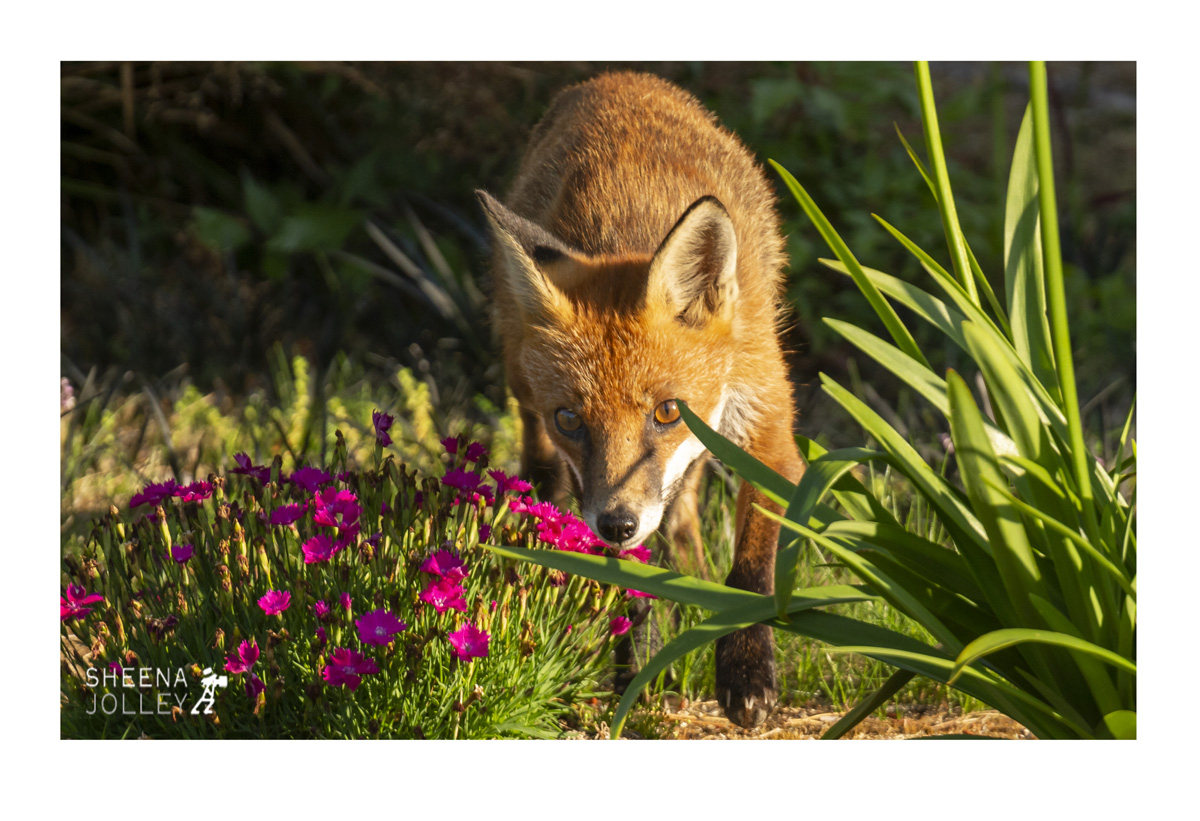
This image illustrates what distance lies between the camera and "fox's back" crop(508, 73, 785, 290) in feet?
10.0

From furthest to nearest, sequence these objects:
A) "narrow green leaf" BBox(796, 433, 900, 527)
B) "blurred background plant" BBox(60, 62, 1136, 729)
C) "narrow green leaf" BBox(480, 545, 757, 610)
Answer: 1. "blurred background plant" BBox(60, 62, 1136, 729)
2. "narrow green leaf" BBox(796, 433, 900, 527)
3. "narrow green leaf" BBox(480, 545, 757, 610)

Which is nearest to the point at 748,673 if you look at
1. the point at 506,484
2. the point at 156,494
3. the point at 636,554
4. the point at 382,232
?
the point at 636,554

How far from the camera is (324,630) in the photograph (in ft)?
7.28

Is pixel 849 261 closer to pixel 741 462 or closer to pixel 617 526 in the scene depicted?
pixel 741 462

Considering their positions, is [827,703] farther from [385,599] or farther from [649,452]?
[385,599]

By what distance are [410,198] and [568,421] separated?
3160mm

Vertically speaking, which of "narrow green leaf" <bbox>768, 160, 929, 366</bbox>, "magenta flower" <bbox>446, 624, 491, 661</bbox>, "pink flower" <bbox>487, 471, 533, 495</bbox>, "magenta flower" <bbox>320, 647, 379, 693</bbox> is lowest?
"magenta flower" <bbox>320, 647, 379, 693</bbox>

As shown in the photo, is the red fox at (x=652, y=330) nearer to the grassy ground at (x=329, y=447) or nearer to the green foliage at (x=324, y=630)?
the grassy ground at (x=329, y=447)

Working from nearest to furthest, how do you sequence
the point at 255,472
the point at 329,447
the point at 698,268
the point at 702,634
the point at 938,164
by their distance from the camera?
the point at 702,634, the point at 938,164, the point at 698,268, the point at 255,472, the point at 329,447

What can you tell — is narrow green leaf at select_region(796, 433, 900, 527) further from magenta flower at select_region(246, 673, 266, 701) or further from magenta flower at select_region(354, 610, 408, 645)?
magenta flower at select_region(246, 673, 266, 701)

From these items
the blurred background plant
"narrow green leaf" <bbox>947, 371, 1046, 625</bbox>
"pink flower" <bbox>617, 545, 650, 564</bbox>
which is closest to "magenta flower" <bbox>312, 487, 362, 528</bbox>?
"pink flower" <bbox>617, 545, 650, 564</bbox>

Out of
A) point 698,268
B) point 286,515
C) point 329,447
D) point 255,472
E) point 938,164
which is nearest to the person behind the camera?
point 938,164

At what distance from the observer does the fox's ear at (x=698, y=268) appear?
2455mm

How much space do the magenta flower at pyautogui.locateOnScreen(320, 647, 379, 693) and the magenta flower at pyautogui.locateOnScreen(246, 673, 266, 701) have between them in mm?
185
